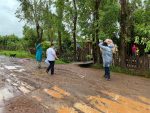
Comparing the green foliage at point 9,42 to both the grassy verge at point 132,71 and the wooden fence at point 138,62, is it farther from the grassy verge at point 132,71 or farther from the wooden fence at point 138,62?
the wooden fence at point 138,62

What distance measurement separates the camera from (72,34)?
36.7 meters

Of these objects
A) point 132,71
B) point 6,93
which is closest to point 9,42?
point 132,71

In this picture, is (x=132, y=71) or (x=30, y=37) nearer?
(x=132, y=71)

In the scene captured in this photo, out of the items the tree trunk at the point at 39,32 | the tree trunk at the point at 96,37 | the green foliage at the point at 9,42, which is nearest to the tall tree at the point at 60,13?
the tree trunk at the point at 96,37

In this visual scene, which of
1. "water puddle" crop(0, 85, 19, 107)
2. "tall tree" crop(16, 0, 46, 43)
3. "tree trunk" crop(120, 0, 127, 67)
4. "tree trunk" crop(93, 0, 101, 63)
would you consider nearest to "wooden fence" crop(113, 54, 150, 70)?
"tree trunk" crop(120, 0, 127, 67)

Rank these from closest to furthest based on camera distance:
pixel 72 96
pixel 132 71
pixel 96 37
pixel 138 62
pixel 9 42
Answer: pixel 72 96 → pixel 132 71 → pixel 138 62 → pixel 96 37 → pixel 9 42

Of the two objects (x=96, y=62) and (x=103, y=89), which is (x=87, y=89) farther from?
(x=96, y=62)

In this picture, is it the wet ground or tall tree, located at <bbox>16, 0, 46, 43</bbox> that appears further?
tall tree, located at <bbox>16, 0, 46, 43</bbox>

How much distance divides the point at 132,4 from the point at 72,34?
6928mm

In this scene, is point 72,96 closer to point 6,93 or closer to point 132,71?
point 6,93

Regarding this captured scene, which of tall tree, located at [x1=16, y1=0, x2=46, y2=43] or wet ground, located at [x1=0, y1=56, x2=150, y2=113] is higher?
tall tree, located at [x1=16, y1=0, x2=46, y2=43]

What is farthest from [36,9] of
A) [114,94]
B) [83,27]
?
[114,94]

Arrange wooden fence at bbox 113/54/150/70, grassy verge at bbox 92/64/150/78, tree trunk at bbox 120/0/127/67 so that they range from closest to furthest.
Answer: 1. grassy verge at bbox 92/64/150/78
2. wooden fence at bbox 113/54/150/70
3. tree trunk at bbox 120/0/127/67

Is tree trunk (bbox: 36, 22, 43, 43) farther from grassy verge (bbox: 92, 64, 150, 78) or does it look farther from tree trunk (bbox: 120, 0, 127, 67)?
grassy verge (bbox: 92, 64, 150, 78)
